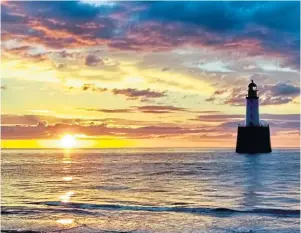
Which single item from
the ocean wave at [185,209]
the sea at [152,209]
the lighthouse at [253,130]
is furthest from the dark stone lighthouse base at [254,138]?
the ocean wave at [185,209]

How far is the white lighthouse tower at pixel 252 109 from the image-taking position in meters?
76.6

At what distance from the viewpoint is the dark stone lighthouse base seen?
77000 mm

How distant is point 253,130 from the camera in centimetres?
7688

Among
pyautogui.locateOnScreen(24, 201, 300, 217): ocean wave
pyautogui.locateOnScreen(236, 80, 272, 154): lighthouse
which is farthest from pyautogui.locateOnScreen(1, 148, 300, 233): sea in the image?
pyautogui.locateOnScreen(236, 80, 272, 154): lighthouse

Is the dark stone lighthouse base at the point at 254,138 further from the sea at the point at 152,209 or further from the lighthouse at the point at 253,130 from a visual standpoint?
the sea at the point at 152,209

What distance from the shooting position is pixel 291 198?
2675 cm

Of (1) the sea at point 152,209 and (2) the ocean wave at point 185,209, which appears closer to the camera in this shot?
(1) the sea at point 152,209

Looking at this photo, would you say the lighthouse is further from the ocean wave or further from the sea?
the ocean wave

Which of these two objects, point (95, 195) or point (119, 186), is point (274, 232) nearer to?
point (95, 195)

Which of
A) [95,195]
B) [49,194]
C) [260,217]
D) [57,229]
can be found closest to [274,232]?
[260,217]

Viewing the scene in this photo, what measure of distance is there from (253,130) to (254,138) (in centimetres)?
140

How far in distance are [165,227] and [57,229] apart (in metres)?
3.80

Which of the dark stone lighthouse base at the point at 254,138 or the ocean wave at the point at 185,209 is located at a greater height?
the dark stone lighthouse base at the point at 254,138

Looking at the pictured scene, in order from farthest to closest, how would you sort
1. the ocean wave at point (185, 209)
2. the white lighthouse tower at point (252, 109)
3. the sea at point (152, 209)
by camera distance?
the white lighthouse tower at point (252, 109)
the ocean wave at point (185, 209)
the sea at point (152, 209)
